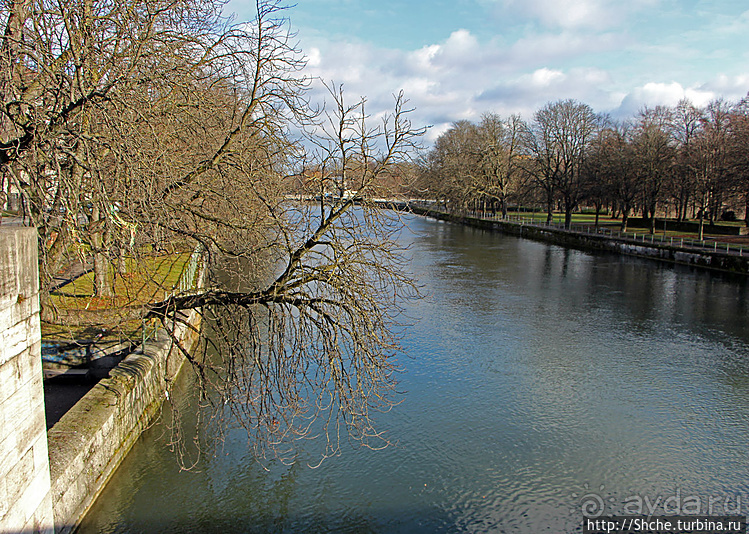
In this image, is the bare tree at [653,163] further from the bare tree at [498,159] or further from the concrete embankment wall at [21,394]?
the concrete embankment wall at [21,394]

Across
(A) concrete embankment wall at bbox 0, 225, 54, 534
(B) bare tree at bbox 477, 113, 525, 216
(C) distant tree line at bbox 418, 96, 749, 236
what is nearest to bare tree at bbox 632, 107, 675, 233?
(C) distant tree line at bbox 418, 96, 749, 236

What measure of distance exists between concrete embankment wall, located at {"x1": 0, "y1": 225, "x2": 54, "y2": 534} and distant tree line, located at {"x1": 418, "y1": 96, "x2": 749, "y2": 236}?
1996 cm

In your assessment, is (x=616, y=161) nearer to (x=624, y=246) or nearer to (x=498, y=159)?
(x=624, y=246)

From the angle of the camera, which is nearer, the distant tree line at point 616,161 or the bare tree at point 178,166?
the bare tree at point 178,166

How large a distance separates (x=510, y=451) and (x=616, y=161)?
34.9 metres

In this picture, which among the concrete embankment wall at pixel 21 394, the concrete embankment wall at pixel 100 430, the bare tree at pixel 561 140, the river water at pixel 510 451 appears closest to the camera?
the concrete embankment wall at pixel 21 394

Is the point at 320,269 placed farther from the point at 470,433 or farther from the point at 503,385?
the point at 503,385

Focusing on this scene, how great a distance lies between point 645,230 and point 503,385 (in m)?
36.9

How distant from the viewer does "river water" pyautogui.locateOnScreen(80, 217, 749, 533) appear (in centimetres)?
770

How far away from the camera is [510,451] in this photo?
934 centimetres

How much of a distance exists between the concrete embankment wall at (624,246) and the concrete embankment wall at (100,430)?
33.9 ft

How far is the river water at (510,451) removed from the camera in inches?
303

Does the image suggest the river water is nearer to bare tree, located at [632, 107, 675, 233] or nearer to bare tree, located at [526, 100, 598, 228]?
bare tree, located at [632, 107, 675, 233]

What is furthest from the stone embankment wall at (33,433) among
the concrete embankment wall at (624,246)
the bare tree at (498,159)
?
the bare tree at (498,159)
